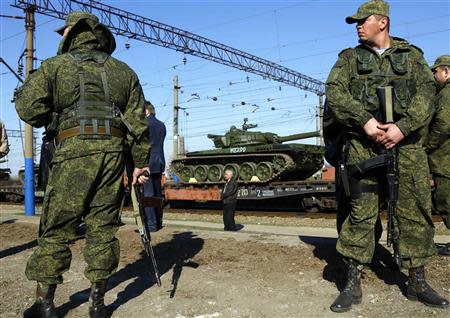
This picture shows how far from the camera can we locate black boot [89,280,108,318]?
3.40m

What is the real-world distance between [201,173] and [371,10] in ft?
52.5

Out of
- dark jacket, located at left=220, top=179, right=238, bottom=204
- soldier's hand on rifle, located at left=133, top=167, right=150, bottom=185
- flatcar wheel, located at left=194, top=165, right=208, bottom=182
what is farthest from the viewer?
flatcar wheel, located at left=194, top=165, right=208, bottom=182

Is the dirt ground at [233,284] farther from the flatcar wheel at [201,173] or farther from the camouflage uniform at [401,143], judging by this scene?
the flatcar wheel at [201,173]

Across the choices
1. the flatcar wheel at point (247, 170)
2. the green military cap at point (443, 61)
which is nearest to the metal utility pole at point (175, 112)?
the flatcar wheel at point (247, 170)

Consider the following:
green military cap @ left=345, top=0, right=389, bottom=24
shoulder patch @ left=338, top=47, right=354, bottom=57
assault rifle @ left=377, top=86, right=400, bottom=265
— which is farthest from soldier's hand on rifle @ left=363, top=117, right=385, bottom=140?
green military cap @ left=345, top=0, right=389, bottom=24

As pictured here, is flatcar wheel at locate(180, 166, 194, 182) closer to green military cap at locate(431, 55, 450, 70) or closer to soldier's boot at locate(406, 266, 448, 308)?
green military cap at locate(431, 55, 450, 70)

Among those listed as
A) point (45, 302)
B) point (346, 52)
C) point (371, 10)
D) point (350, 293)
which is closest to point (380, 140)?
point (346, 52)

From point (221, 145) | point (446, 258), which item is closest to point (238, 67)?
point (221, 145)

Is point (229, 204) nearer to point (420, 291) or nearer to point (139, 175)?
point (139, 175)

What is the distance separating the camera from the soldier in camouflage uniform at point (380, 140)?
3.56 metres

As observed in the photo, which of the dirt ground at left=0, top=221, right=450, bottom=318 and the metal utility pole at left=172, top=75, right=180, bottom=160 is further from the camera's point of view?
the metal utility pole at left=172, top=75, right=180, bottom=160

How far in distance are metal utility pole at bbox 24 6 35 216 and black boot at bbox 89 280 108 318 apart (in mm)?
10492

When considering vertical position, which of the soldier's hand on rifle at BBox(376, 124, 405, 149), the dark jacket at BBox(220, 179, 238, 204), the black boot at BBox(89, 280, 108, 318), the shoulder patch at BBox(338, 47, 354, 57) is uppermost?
the shoulder patch at BBox(338, 47, 354, 57)

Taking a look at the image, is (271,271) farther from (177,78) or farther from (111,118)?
(177,78)
